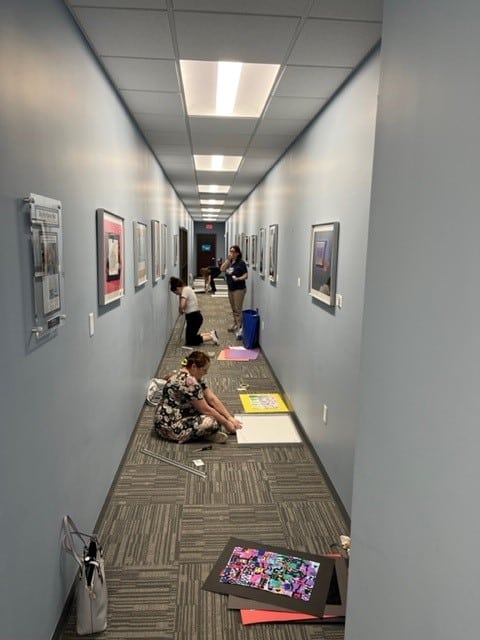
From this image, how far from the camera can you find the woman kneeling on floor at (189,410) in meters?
Result: 3.66

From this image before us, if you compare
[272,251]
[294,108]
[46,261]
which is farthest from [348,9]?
[272,251]

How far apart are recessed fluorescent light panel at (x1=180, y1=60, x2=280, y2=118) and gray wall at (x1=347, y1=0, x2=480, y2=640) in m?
1.68

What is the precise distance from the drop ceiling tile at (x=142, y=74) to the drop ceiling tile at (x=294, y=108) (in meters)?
0.72

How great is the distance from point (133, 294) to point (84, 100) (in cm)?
172

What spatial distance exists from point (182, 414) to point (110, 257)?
153 cm

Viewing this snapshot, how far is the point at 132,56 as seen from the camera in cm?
252

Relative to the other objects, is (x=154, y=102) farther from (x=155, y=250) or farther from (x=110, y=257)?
(x=155, y=250)

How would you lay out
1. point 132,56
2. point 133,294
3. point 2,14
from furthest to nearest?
point 133,294 → point 132,56 → point 2,14

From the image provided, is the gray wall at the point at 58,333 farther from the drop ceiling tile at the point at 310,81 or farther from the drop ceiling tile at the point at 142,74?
the drop ceiling tile at the point at 310,81

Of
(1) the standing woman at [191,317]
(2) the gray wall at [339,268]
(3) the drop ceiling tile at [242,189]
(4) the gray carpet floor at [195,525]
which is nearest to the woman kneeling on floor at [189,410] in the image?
(4) the gray carpet floor at [195,525]

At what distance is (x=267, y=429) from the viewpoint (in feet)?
13.3

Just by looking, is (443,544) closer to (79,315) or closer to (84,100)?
(79,315)

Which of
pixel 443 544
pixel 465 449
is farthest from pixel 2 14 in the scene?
pixel 443 544

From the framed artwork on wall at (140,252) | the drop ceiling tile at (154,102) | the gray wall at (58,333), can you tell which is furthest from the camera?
the framed artwork on wall at (140,252)
